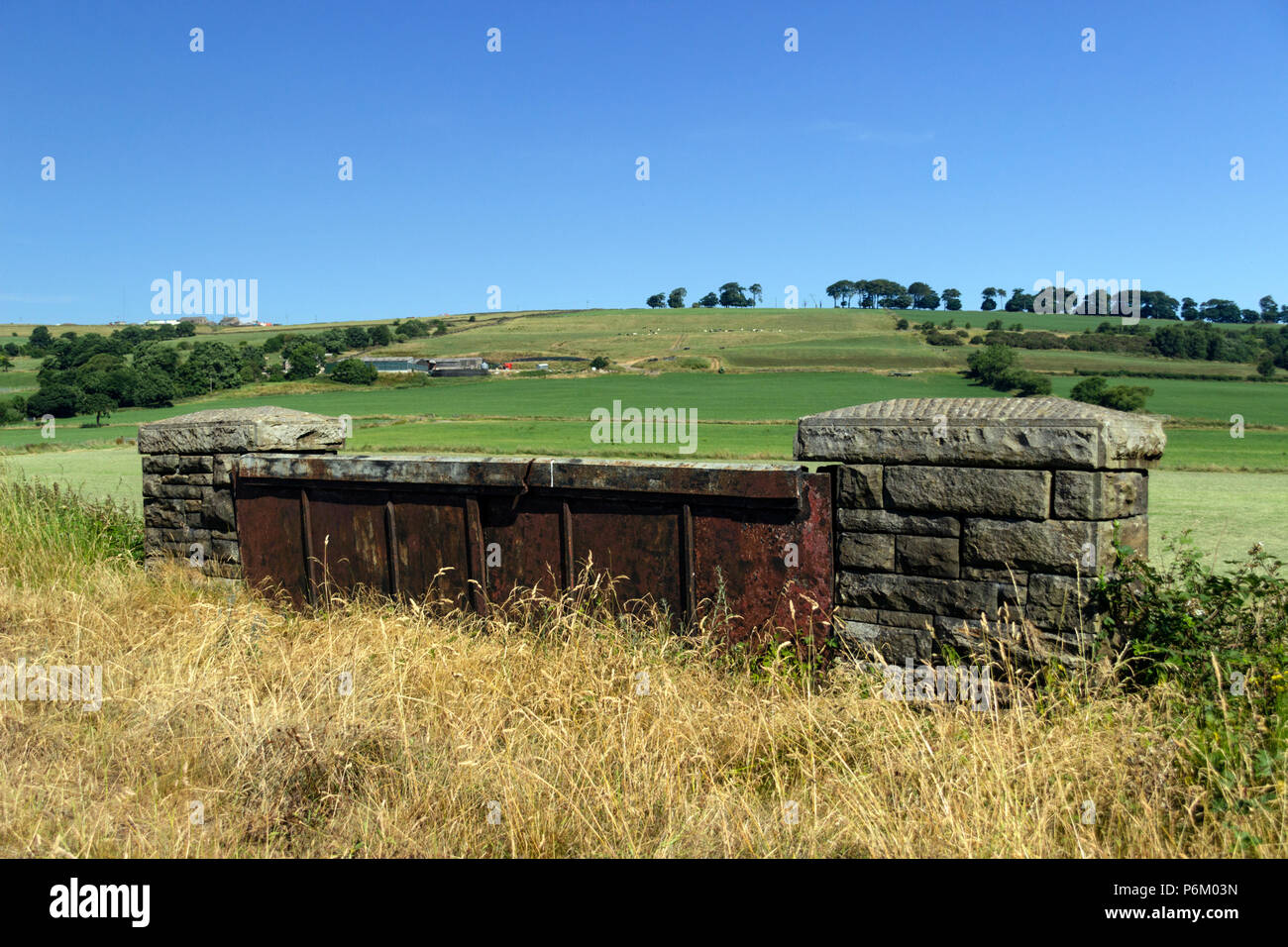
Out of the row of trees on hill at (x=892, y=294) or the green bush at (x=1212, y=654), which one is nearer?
the green bush at (x=1212, y=654)

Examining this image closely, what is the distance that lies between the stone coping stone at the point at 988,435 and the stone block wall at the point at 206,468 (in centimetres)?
466

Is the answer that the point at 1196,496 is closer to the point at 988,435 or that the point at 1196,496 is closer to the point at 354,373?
the point at 988,435

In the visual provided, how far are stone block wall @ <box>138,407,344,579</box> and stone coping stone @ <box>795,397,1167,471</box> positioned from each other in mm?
4655

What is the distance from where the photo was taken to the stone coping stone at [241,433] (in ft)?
24.7

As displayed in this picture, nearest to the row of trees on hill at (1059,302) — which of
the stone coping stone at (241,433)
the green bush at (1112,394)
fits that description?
the green bush at (1112,394)

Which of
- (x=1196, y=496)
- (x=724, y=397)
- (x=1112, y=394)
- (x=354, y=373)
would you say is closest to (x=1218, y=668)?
(x=1196, y=496)

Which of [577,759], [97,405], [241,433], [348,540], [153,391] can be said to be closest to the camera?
[577,759]

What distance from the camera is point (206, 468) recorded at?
25.4 ft

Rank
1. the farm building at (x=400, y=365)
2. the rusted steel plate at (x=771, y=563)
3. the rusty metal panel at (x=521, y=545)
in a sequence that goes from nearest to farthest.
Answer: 1. the rusted steel plate at (x=771, y=563)
2. the rusty metal panel at (x=521, y=545)
3. the farm building at (x=400, y=365)

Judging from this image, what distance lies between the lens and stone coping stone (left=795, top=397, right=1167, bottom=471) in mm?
4203

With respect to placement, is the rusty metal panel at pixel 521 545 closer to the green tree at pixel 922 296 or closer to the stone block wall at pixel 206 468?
the stone block wall at pixel 206 468

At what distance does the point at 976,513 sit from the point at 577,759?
86.9 inches

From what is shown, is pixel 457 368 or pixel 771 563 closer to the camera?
pixel 771 563

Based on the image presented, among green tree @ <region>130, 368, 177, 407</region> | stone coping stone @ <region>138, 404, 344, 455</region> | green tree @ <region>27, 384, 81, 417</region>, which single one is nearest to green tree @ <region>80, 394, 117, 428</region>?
green tree @ <region>27, 384, 81, 417</region>
